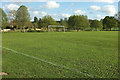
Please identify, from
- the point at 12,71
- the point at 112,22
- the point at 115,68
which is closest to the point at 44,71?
the point at 12,71

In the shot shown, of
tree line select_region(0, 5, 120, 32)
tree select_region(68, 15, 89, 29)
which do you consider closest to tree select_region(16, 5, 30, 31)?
tree line select_region(0, 5, 120, 32)

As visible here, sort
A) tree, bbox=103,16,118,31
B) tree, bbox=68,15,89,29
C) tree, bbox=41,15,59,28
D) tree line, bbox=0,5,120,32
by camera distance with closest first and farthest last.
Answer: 1. tree line, bbox=0,5,120,32
2. tree, bbox=41,15,59,28
3. tree, bbox=68,15,89,29
4. tree, bbox=103,16,118,31

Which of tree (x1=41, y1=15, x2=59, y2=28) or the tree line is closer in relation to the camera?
the tree line

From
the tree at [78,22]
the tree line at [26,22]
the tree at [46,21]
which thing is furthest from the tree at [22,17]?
the tree at [78,22]

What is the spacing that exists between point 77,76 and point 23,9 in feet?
179

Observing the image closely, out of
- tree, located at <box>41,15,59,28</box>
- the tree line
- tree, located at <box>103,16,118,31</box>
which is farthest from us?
tree, located at <box>103,16,118,31</box>

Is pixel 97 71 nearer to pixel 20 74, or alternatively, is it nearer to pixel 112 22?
pixel 20 74

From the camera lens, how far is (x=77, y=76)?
12.1ft

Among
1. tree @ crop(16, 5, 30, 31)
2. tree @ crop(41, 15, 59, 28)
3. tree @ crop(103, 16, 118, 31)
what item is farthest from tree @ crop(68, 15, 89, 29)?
tree @ crop(16, 5, 30, 31)

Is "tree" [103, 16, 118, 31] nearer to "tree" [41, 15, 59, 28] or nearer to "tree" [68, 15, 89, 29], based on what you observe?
"tree" [68, 15, 89, 29]

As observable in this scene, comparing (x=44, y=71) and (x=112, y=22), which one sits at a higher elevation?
(x=112, y=22)

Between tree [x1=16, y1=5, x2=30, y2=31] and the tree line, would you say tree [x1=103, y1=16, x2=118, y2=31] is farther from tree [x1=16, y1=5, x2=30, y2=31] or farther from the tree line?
tree [x1=16, y1=5, x2=30, y2=31]

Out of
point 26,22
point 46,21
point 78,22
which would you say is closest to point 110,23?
point 78,22

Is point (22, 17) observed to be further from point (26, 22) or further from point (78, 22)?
Result: point (78, 22)
